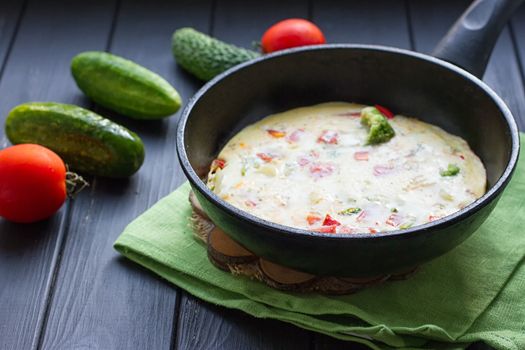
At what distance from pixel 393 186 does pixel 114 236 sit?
30.8 inches

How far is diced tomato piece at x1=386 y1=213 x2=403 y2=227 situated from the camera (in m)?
1.88

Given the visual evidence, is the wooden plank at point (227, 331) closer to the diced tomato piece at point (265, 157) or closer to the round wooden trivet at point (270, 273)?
the round wooden trivet at point (270, 273)

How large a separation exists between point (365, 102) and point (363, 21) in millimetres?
868

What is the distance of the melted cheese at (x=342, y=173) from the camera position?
1919mm

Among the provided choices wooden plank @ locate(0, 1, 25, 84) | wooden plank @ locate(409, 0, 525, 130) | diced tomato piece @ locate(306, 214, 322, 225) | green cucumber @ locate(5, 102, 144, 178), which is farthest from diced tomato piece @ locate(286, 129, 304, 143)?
wooden plank @ locate(0, 1, 25, 84)

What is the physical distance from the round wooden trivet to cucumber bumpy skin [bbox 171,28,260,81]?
87 centimetres

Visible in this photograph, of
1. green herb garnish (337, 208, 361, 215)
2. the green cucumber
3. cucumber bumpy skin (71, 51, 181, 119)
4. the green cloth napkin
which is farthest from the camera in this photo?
cucumber bumpy skin (71, 51, 181, 119)

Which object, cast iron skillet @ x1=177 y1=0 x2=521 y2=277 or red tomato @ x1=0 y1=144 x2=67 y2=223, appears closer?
cast iron skillet @ x1=177 y1=0 x2=521 y2=277

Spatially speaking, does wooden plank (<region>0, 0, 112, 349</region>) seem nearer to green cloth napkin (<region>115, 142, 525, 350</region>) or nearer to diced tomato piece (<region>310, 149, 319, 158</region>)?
green cloth napkin (<region>115, 142, 525, 350</region>)

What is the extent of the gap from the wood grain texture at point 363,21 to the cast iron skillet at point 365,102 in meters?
0.66

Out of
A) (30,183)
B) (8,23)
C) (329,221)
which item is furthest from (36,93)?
(329,221)

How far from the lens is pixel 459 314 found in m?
1.85

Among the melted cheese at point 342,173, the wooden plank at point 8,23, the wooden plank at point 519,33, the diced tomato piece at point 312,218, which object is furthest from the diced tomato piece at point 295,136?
the wooden plank at point 8,23

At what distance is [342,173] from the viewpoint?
6.74 ft
